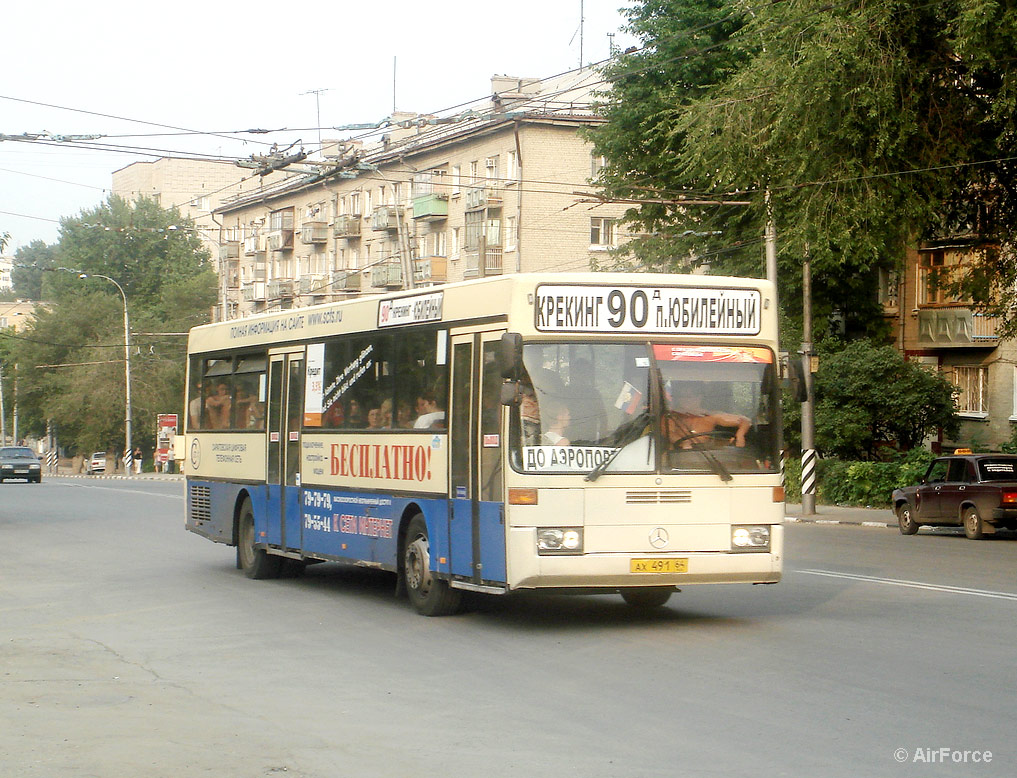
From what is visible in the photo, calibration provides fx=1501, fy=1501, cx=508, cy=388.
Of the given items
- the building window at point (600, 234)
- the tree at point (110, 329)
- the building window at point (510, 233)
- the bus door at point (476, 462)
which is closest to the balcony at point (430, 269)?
the building window at point (510, 233)

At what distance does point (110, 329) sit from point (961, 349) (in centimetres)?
6418

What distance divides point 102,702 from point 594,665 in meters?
3.35

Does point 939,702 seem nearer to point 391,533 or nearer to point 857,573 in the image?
point 391,533

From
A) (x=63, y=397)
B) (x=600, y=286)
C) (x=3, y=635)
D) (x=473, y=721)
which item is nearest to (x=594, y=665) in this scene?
(x=473, y=721)

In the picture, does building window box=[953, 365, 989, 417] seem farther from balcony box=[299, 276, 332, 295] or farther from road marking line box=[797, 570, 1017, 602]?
balcony box=[299, 276, 332, 295]

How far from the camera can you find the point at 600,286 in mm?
12320

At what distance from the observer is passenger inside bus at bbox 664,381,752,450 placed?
12.2m

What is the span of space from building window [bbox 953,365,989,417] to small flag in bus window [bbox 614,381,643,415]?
3330cm

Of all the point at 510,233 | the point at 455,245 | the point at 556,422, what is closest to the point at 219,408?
the point at 556,422

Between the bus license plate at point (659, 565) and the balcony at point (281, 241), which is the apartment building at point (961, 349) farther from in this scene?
the balcony at point (281, 241)

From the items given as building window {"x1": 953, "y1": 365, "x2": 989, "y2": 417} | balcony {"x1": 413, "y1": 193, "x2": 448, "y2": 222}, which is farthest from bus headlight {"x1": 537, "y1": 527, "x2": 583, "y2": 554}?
balcony {"x1": 413, "y1": 193, "x2": 448, "y2": 222}

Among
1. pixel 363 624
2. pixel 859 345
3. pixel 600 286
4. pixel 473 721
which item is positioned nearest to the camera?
pixel 473 721

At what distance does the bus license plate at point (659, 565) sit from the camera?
1203 centimetres

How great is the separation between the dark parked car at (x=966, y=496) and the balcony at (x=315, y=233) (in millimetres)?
51580
